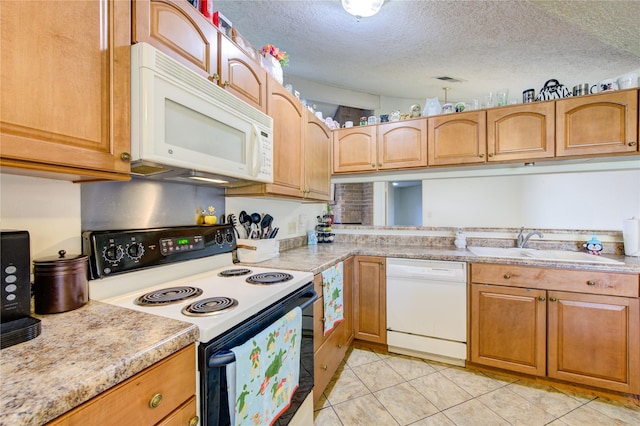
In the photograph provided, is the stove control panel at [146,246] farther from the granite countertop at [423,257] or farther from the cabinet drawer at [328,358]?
the cabinet drawer at [328,358]

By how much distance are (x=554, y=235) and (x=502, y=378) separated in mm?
1256

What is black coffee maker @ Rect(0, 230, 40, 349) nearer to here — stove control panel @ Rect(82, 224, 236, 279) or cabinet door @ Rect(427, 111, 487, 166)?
stove control panel @ Rect(82, 224, 236, 279)

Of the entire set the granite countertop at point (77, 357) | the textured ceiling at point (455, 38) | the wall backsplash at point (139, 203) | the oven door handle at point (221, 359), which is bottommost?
the oven door handle at point (221, 359)

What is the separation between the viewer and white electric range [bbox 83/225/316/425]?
2.71ft

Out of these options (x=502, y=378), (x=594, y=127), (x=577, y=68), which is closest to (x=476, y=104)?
→ (x=594, y=127)

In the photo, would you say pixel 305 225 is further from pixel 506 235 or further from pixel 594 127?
pixel 594 127

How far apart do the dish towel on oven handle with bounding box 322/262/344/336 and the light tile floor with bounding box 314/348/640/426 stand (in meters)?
0.45

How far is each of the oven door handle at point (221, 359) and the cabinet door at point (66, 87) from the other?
667 millimetres

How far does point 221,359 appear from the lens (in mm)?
801

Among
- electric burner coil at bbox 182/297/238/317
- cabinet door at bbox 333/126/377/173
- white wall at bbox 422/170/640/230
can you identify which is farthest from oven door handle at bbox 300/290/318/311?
white wall at bbox 422/170/640/230

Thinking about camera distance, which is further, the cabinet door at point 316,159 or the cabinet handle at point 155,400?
the cabinet door at point 316,159

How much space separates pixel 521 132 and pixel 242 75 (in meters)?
2.14

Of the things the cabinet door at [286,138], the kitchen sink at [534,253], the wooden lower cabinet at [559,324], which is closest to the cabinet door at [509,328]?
the wooden lower cabinet at [559,324]

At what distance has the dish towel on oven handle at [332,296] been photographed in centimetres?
172
